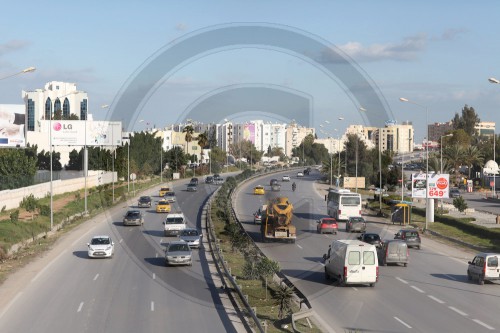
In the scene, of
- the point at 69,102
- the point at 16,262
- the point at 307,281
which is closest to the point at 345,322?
the point at 307,281

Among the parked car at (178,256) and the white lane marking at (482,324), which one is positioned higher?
the parked car at (178,256)

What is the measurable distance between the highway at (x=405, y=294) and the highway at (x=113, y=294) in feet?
14.2

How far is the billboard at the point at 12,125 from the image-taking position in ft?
246

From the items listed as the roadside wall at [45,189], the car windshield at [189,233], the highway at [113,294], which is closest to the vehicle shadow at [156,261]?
the highway at [113,294]

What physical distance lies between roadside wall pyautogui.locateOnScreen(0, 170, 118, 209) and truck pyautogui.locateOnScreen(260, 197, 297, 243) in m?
29.5

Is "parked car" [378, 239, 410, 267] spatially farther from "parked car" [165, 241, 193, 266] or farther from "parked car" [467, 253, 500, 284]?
"parked car" [165, 241, 193, 266]

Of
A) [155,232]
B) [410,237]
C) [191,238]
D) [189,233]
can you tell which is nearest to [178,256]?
[191,238]

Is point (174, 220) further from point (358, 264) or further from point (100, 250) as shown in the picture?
point (358, 264)

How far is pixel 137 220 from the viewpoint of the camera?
192 feet

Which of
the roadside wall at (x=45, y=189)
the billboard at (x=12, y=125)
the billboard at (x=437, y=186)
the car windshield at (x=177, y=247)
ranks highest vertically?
the billboard at (x=12, y=125)

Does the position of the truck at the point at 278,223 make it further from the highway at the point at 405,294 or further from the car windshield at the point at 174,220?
the car windshield at the point at 174,220

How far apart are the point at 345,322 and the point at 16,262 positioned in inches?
862

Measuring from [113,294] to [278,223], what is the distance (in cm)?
2049

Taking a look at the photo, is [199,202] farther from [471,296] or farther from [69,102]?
[69,102]
